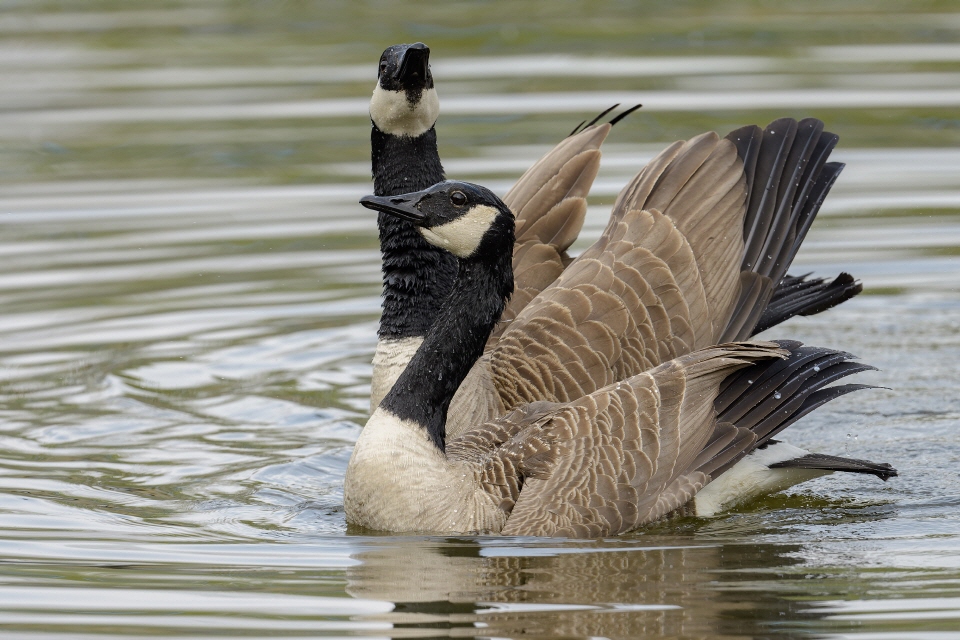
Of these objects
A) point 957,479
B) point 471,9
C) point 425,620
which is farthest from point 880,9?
point 425,620

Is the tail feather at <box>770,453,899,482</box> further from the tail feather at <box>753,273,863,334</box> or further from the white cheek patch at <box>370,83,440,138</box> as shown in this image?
the white cheek patch at <box>370,83,440,138</box>

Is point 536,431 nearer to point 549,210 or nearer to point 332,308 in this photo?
point 549,210

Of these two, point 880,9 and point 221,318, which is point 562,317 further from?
point 880,9

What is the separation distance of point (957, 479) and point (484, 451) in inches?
113

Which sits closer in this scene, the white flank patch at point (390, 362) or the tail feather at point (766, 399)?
the tail feather at point (766, 399)

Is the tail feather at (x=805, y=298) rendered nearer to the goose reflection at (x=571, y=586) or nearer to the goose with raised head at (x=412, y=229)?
the goose with raised head at (x=412, y=229)

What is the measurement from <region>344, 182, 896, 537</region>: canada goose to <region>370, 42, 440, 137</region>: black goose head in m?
1.61

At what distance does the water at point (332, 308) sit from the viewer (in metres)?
7.26

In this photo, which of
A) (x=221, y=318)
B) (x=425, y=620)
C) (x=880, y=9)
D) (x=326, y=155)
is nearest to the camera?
(x=425, y=620)

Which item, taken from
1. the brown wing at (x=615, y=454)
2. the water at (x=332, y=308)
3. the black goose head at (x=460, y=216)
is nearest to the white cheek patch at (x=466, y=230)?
the black goose head at (x=460, y=216)

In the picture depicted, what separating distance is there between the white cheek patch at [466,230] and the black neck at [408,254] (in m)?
1.43

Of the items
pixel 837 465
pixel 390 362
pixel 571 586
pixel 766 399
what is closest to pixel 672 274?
pixel 766 399

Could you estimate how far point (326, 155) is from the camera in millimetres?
17203

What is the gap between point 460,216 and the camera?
8438mm
